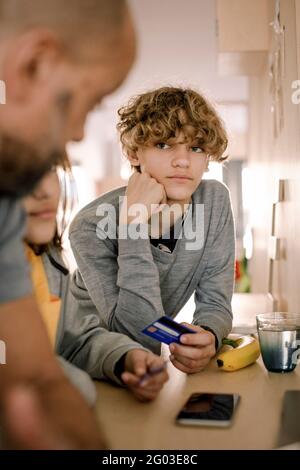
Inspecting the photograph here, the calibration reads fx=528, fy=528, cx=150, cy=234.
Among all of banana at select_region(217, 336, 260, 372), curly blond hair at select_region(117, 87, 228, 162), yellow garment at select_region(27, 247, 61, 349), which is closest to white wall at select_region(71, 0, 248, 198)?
curly blond hair at select_region(117, 87, 228, 162)

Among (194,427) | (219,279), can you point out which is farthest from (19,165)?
(219,279)

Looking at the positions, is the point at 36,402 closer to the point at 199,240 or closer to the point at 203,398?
the point at 203,398

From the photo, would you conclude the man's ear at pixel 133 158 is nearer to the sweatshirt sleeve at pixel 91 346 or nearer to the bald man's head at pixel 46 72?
the sweatshirt sleeve at pixel 91 346

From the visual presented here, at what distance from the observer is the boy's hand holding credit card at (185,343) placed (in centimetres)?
65

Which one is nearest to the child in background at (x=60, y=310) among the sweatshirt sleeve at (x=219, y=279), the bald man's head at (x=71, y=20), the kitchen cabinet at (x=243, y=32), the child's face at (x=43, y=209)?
the child's face at (x=43, y=209)

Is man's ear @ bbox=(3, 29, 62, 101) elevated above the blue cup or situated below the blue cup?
above

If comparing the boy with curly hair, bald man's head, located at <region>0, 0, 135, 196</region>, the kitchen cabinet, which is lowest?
the boy with curly hair

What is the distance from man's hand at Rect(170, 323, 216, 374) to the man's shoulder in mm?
232

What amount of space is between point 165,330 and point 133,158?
32 cm

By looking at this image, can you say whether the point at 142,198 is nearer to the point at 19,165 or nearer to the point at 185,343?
the point at 185,343

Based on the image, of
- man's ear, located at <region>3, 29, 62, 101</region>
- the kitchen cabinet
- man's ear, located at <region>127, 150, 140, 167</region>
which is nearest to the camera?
man's ear, located at <region>3, 29, 62, 101</region>

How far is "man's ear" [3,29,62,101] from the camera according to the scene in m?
0.41

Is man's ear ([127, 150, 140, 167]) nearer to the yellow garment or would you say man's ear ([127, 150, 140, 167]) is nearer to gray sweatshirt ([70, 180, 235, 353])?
gray sweatshirt ([70, 180, 235, 353])

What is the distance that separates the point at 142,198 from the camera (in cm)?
77
